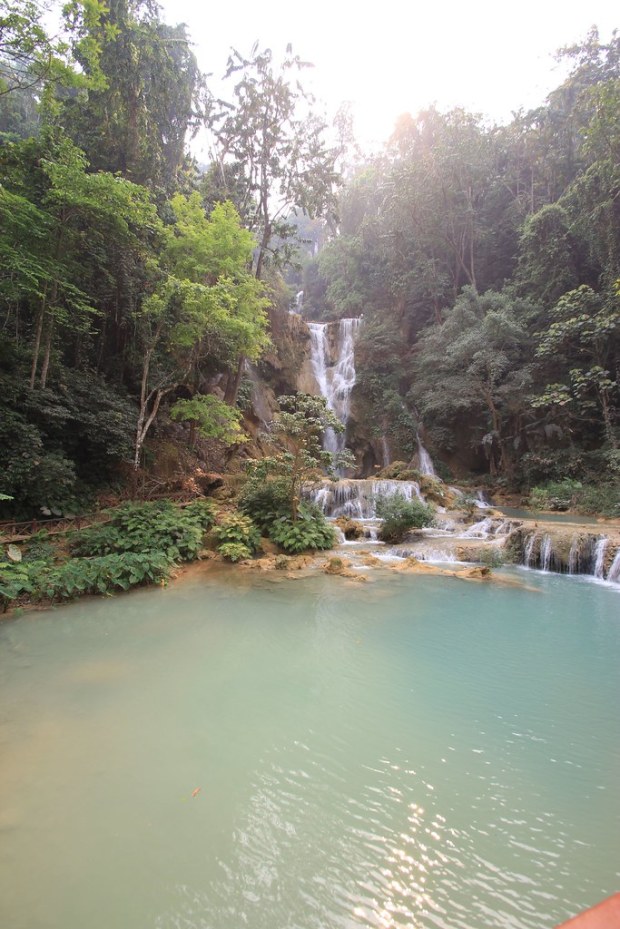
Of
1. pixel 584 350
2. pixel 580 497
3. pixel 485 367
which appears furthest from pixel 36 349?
pixel 584 350

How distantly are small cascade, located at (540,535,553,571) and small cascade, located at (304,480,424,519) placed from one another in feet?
14.6

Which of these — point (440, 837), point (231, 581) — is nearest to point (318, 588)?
point (231, 581)

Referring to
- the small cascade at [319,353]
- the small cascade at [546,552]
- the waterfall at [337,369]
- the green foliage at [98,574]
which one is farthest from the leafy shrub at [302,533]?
the small cascade at [319,353]

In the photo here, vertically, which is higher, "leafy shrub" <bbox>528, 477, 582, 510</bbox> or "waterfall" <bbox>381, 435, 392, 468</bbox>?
"waterfall" <bbox>381, 435, 392, 468</bbox>

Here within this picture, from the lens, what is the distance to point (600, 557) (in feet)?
26.7

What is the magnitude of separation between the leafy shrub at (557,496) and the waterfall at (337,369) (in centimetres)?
882

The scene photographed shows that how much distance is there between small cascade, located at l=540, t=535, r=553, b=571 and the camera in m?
8.62

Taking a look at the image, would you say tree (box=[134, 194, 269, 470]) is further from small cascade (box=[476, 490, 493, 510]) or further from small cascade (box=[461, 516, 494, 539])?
small cascade (box=[476, 490, 493, 510])

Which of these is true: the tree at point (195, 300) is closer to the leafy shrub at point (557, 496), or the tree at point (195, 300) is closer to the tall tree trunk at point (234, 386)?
the tall tree trunk at point (234, 386)

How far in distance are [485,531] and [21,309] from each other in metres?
12.9

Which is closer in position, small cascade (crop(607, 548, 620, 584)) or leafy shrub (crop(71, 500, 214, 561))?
leafy shrub (crop(71, 500, 214, 561))

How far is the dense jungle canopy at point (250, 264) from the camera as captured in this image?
8.57 meters

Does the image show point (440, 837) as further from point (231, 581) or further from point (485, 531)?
point (485, 531)

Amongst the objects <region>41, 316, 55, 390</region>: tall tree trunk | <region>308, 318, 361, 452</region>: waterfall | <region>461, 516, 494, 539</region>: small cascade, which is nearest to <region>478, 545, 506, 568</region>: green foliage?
<region>461, 516, 494, 539</region>: small cascade
